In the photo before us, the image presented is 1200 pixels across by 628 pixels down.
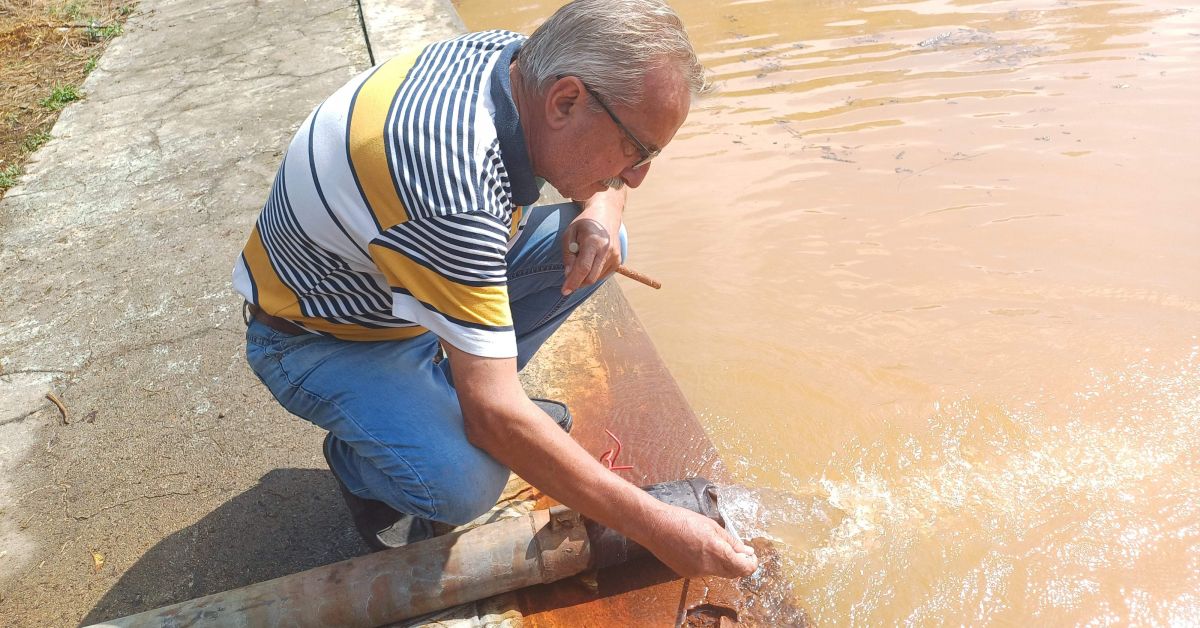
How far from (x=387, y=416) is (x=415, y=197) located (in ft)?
1.78

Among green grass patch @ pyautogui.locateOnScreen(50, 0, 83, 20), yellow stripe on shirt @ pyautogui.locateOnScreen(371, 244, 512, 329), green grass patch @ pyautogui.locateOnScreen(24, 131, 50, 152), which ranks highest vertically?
yellow stripe on shirt @ pyautogui.locateOnScreen(371, 244, 512, 329)

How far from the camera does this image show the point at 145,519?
2.23 m

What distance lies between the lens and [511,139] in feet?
5.21

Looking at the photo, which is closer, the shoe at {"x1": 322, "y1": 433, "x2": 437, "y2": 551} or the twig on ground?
the shoe at {"x1": 322, "y1": 433, "x2": 437, "y2": 551}

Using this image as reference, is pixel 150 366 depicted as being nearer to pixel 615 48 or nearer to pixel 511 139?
pixel 511 139

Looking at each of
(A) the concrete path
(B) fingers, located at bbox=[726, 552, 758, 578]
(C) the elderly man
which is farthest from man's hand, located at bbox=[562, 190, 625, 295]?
(A) the concrete path

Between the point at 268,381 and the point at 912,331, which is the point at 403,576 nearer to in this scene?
the point at 268,381

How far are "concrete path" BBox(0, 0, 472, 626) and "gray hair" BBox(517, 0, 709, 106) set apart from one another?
1.26 meters

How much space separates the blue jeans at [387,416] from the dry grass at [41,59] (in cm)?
285

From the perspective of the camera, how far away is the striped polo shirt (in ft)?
4.87

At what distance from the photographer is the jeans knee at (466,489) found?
1766 mm

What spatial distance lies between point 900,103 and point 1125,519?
2.63 m

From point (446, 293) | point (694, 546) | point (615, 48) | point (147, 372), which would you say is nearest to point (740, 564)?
point (694, 546)

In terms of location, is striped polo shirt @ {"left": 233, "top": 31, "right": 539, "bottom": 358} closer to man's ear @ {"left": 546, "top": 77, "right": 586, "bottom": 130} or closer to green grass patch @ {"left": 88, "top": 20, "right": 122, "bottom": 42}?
man's ear @ {"left": 546, "top": 77, "right": 586, "bottom": 130}
